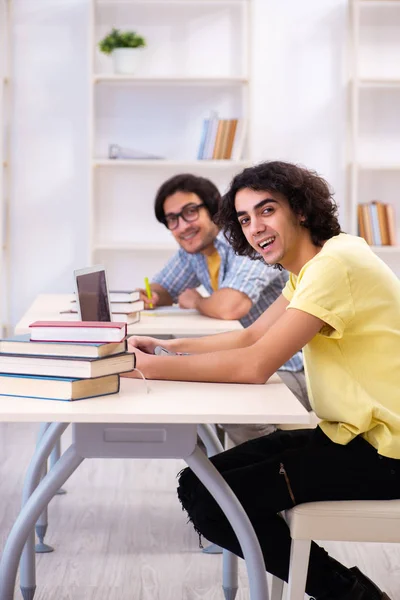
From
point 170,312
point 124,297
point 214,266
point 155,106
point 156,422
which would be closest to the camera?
point 156,422

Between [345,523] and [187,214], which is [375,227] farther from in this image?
[345,523]

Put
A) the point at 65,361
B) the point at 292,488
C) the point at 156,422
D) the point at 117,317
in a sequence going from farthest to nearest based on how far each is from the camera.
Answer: the point at 117,317
the point at 292,488
the point at 65,361
the point at 156,422

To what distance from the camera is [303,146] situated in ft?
16.6

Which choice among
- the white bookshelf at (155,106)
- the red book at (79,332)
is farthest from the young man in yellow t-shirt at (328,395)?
the white bookshelf at (155,106)

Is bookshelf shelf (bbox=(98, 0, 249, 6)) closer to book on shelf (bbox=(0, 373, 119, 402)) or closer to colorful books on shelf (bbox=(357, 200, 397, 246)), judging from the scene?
colorful books on shelf (bbox=(357, 200, 397, 246))

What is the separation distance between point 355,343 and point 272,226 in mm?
339

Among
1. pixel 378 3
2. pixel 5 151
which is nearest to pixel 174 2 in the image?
pixel 378 3

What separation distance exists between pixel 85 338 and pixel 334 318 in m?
0.48

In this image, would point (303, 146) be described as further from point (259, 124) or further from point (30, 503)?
point (30, 503)

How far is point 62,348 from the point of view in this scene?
1.62 m

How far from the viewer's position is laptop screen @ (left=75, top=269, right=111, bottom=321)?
203 cm

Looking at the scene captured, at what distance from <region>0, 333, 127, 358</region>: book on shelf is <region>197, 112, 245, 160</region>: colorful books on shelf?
3.22 meters

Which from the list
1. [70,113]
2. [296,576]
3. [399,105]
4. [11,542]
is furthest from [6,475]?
[399,105]

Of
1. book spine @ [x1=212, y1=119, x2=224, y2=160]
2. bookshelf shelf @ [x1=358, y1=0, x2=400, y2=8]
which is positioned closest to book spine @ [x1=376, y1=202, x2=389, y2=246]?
book spine @ [x1=212, y1=119, x2=224, y2=160]
